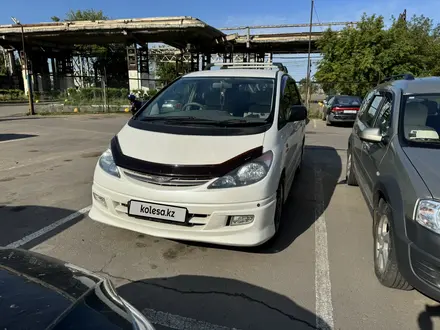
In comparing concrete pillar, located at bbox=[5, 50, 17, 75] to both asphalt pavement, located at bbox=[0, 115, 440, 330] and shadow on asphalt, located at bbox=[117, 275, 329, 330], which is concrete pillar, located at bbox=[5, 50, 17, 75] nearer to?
asphalt pavement, located at bbox=[0, 115, 440, 330]

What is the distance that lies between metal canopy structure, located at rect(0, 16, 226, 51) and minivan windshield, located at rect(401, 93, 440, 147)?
27.4m

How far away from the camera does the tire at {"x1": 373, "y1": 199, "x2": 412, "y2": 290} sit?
2.78m

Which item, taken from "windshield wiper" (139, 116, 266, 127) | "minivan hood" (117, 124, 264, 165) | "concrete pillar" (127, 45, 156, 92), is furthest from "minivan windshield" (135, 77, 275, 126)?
"concrete pillar" (127, 45, 156, 92)

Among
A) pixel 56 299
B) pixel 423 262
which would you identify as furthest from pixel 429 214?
pixel 56 299

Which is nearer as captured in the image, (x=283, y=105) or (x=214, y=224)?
(x=214, y=224)

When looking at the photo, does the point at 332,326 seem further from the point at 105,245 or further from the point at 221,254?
the point at 105,245

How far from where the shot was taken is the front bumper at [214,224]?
10.0 ft

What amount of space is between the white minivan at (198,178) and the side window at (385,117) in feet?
3.42

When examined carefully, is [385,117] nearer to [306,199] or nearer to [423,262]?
[306,199]

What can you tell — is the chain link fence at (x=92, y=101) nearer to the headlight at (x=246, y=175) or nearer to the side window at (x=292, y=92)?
the side window at (x=292, y=92)

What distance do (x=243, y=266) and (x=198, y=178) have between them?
3.07 feet

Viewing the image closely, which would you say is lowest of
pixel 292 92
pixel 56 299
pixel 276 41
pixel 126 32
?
pixel 56 299

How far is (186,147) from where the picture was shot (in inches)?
131

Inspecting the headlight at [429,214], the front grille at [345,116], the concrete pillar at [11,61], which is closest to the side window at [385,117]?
the headlight at [429,214]
